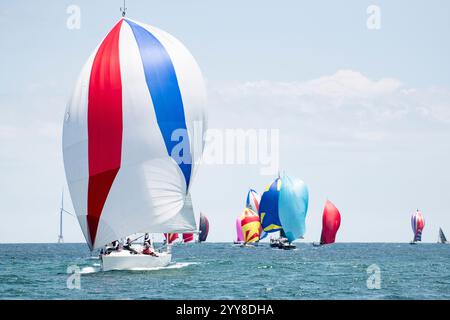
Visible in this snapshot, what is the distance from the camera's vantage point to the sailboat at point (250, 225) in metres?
106

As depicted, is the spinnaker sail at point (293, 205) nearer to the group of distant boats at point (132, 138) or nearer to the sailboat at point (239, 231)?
the sailboat at point (239, 231)

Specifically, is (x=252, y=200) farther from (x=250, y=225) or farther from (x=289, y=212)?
(x=289, y=212)

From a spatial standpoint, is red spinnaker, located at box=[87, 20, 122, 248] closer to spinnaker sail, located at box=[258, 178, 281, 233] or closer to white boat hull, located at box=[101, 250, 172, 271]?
white boat hull, located at box=[101, 250, 172, 271]

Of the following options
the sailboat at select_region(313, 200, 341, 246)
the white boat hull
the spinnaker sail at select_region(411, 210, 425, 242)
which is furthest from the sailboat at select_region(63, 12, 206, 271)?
the spinnaker sail at select_region(411, 210, 425, 242)

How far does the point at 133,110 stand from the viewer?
34969 mm

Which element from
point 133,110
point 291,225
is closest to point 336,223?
point 291,225

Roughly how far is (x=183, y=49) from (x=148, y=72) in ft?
10.3

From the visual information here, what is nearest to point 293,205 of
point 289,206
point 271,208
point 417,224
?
point 289,206

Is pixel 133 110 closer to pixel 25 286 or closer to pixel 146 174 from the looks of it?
pixel 146 174

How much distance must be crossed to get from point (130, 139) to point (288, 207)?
53.1 meters

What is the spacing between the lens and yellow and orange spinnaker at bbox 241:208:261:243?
106 m

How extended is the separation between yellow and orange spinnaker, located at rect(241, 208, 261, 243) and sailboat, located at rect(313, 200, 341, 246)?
1565 centimetres

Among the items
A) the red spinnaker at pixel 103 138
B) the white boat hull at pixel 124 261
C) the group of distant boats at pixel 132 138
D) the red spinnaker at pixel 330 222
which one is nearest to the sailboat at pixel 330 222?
the red spinnaker at pixel 330 222
